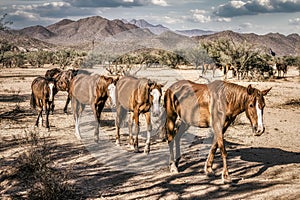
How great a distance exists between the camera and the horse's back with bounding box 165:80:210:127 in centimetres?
757

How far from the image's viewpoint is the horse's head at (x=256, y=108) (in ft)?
21.6

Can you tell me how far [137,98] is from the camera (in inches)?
387

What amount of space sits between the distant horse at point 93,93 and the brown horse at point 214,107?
9.75 feet

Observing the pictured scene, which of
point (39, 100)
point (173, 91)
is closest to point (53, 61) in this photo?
point (39, 100)

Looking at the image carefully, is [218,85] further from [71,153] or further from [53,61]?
[53,61]

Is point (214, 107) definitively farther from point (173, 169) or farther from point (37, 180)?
point (37, 180)

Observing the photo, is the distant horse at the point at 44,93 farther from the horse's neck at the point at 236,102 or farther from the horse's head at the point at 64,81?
the horse's neck at the point at 236,102

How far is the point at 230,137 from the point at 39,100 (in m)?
7.75

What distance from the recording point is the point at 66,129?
1270 centimetres

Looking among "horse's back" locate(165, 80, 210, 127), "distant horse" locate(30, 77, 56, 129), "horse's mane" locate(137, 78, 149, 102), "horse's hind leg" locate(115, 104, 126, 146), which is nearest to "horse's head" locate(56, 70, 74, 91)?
"distant horse" locate(30, 77, 56, 129)

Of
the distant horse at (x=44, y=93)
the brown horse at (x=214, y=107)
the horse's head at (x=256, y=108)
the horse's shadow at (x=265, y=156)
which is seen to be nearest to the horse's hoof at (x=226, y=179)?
the brown horse at (x=214, y=107)

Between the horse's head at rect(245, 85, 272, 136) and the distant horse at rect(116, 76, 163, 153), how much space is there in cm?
309

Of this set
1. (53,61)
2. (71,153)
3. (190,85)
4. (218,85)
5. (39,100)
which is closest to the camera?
(218,85)

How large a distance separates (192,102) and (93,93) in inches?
179
